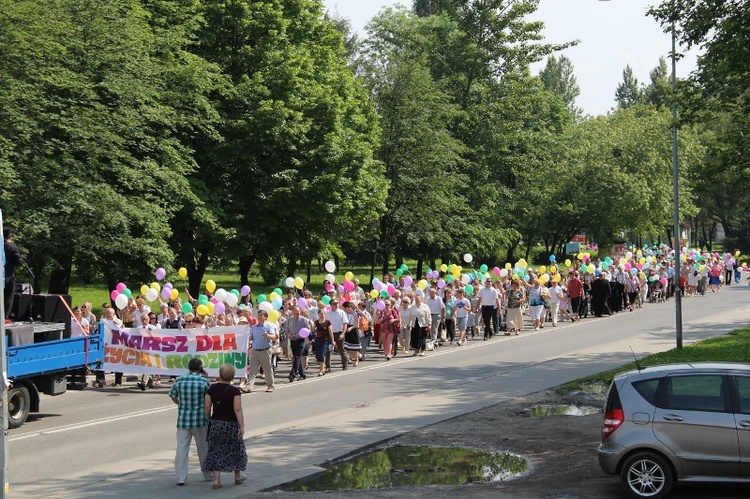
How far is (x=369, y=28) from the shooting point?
56844mm

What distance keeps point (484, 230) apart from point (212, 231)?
2166 centimetres

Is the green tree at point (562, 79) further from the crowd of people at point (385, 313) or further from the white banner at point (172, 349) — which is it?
the white banner at point (172, 349)

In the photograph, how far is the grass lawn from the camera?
2034 centimetres

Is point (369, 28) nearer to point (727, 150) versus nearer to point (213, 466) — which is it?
point (727, 150)

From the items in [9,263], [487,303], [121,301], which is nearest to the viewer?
[9,263]

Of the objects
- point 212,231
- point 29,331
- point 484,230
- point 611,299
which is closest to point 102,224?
point 212,231

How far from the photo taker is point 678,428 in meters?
10.7

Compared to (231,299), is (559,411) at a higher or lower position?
lower

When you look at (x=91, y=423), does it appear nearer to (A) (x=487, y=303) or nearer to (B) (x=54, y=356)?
(B) (x=54, y=356)

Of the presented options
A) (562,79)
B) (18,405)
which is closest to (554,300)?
(18,405)

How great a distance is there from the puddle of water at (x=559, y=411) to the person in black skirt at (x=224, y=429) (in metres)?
6.65

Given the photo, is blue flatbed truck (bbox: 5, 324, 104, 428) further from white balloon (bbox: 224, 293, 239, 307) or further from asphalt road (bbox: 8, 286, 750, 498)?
white balloon (bbox: 224, 293, 239, 307)

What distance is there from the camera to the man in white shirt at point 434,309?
91.4ft

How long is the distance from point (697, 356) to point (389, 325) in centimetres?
770
